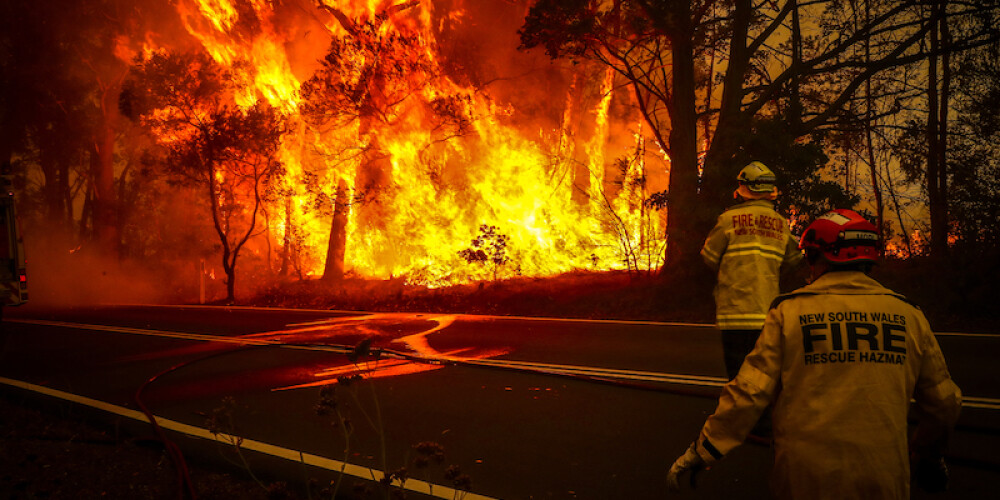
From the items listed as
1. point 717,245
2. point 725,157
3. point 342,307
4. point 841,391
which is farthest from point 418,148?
point 841,391

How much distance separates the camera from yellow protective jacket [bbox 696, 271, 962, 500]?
7.16ft

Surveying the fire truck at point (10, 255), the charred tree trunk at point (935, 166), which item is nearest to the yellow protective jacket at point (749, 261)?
the charred tree trunk at point (935, 166)

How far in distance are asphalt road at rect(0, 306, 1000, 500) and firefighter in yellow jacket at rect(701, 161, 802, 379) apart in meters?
0.90

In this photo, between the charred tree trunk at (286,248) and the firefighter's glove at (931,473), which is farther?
the charred tree trunk at (286,248)

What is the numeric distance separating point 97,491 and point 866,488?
4.52 m

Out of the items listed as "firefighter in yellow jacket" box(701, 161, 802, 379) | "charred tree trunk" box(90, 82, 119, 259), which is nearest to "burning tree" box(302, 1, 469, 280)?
"charred tree trunk" box(90, 82, 119, 259)

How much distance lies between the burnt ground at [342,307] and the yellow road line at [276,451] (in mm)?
219

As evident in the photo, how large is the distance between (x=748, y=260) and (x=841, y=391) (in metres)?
2.45

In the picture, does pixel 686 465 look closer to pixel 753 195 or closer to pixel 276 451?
pixel 753 195

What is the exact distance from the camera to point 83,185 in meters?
46.5

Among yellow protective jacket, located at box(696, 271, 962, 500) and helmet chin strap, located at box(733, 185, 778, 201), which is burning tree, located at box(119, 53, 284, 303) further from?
yellow protective jacket, located at box(696, 271, 962, 500)

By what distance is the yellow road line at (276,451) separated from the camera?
13.5 ft

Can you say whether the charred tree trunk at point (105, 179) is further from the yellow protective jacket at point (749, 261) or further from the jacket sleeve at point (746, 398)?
the jacket sleeve at point (746, 398)

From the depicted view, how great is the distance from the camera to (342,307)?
648 inches
